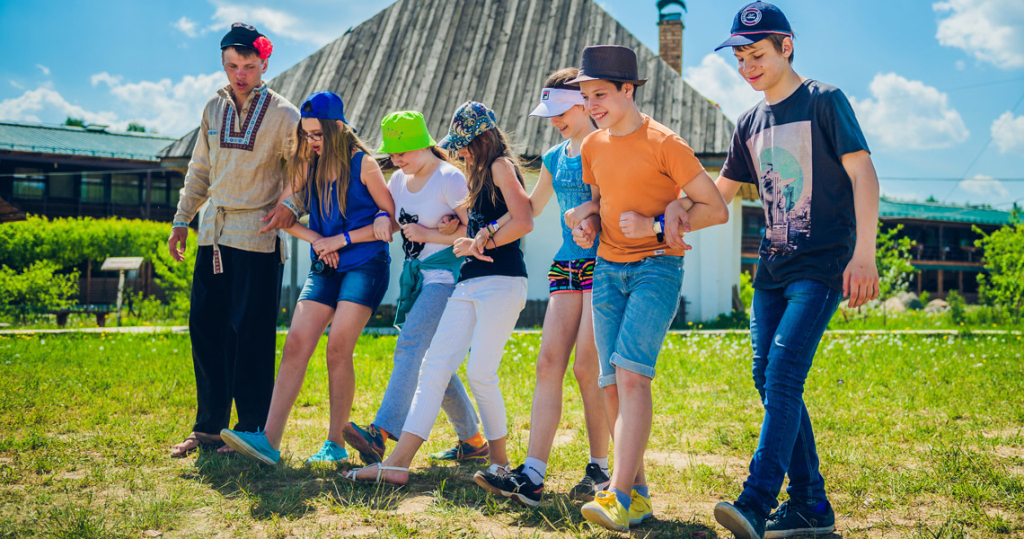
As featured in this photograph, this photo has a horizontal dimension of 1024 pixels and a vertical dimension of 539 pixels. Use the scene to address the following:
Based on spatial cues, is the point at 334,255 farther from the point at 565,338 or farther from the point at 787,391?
the point at 787,391

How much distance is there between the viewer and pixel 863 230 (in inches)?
105

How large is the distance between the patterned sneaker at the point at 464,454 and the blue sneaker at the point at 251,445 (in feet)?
2.90

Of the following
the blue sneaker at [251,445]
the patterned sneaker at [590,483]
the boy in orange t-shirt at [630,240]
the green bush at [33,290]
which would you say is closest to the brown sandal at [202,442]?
the blue sneaker at [251,445]

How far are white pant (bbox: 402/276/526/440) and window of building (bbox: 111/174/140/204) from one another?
103 ft

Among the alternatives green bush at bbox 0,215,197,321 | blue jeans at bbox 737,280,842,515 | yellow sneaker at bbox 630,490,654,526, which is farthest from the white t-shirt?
green bush at bbox 0,215,197,321

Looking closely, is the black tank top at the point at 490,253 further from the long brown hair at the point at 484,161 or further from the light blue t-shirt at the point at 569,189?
the light blue t-shirt at the point at 569,189

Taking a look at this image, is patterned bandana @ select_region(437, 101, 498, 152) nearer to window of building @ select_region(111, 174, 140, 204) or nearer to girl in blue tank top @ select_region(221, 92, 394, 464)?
girl in blue tank top @ select_region(221, 92, 394, 464)

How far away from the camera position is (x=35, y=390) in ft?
19.7

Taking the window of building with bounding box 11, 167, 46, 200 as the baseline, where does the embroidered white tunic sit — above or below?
below

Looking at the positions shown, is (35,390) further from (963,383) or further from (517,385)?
(963,383)

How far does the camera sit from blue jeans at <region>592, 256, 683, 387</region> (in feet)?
9.41

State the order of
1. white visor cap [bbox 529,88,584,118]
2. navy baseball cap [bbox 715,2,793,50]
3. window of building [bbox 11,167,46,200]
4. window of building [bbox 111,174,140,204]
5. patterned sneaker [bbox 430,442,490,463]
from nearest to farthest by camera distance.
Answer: navy baseball cap [bbox 715,2,793,50]
white visor cap [bbox 529,88,584,118]
patterned sneaker [bbox 430,442,490,463]
window of building [bbox 11,167,46,200]
window of building [bbox 111,174,140,204]

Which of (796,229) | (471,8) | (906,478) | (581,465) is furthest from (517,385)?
(471,8)

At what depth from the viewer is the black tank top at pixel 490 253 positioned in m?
3.54
